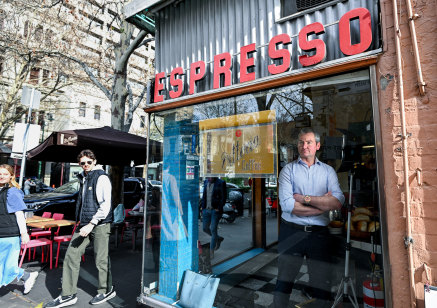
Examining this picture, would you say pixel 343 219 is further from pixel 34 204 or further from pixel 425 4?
pixel 34 204

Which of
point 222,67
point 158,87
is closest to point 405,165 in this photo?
point 222,67

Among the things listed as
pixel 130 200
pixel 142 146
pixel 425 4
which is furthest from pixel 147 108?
pixel 130 200

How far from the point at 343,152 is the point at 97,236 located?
3.73 metres

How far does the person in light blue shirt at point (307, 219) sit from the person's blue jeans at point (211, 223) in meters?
1.57

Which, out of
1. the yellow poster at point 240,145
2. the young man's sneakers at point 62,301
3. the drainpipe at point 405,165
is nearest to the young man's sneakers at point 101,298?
the young man's sneakers at point 62,301

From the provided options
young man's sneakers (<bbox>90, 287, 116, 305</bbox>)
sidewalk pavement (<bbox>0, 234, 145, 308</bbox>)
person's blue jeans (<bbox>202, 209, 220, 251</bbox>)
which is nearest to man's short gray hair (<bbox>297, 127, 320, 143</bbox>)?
person's blue jeans (<bbox>202, 209, 220, 251</bbox>)

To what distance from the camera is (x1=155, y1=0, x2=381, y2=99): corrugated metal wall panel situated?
2.51m

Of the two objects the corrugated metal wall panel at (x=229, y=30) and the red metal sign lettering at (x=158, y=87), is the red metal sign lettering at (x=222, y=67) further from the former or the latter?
the red metal sign lettering at (x=158, y=87)

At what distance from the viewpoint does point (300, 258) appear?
9.76 feet

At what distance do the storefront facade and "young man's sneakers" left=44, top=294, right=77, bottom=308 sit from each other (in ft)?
3.35

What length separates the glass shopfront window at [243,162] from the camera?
3.18 m

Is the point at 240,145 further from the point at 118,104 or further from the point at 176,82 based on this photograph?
the point at 118,104

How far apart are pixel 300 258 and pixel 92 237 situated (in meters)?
2.94

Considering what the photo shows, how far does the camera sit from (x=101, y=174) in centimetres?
381
